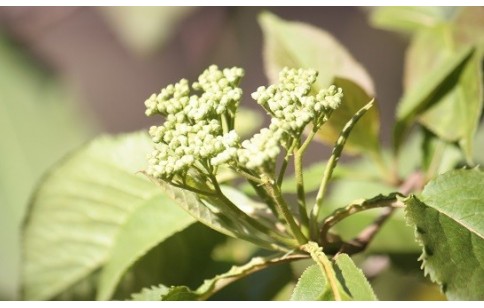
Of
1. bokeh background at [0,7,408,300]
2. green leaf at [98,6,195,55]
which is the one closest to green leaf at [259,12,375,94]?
bokeh background at [0,7,408,300]

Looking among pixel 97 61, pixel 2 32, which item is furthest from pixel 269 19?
pixel 97 61

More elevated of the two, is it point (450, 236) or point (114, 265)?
point (114, 265)

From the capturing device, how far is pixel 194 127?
94 centimetres

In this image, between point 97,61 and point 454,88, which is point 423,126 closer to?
point 454,88

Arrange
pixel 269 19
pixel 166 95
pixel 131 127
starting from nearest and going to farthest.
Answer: pixel 166 95 → pixel 269 19 → pixel 131 127

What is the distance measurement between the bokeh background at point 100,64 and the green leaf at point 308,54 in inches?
27.9

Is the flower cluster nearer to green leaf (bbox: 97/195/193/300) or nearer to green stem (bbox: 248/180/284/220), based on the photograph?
green stem (bbox: 248/180/284/220)

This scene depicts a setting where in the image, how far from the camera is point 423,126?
1.45m

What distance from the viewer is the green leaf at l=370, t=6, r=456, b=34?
63.4 inches

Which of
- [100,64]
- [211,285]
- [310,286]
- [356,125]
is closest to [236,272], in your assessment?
[211,285]

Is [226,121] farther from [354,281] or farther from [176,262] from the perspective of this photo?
[176,262]

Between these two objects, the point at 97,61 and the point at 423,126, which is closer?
the point at 423,126

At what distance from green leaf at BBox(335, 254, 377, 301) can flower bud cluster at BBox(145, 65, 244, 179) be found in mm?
206

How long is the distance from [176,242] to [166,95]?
39cm
